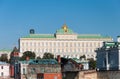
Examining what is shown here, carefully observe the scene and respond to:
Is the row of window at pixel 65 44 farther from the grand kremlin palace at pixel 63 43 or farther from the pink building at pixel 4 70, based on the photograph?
the pink building at pixel 4 70

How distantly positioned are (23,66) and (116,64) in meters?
25.0

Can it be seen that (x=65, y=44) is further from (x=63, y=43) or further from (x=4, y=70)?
(x=4, y=70)

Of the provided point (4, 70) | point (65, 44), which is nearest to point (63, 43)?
point (65, 44)

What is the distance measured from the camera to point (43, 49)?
180 metres

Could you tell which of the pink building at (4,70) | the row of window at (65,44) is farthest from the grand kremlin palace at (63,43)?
the pink building at (4,70)

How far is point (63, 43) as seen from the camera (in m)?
182

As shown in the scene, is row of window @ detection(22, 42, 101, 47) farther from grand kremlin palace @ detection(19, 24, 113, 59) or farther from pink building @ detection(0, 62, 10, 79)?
pink building @ detection(0, 62, 10, 79)

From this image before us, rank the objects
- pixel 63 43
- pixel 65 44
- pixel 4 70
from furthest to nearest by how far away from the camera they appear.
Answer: pixel 65 44 < pixel 63 43 < pixel 4 70

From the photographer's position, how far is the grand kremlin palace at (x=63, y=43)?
18012 cm

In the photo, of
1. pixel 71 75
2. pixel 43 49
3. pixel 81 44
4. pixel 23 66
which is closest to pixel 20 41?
pixel 43 49

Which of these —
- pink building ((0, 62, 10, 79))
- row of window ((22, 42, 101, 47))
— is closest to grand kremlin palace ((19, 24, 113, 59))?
row of window ((22, 42, 101, 47))

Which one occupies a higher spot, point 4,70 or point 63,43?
point 63,43

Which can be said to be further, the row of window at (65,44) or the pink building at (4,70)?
the row of window at (65,44)

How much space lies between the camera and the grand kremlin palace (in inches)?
7092
